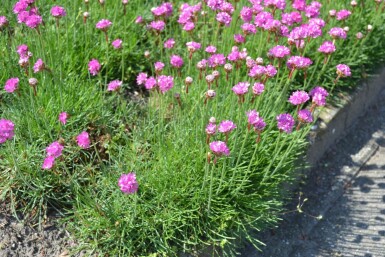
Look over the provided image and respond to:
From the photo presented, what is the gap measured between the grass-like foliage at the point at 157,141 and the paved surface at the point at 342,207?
0.89ft

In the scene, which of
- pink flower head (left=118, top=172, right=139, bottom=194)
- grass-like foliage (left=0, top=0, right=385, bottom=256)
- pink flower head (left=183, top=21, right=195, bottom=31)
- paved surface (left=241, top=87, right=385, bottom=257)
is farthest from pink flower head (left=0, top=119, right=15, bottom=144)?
paved surface (left=241, top=87, right=385, bottom=257)

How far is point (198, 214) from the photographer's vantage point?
9.61 ft

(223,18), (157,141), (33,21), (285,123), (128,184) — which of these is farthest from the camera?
(157,141)

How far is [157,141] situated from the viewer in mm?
3252

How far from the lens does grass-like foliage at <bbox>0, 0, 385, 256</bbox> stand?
279 centimetres

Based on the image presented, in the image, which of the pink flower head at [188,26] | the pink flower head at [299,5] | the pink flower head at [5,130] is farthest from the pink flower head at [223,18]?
the pink flower head at [5,130]

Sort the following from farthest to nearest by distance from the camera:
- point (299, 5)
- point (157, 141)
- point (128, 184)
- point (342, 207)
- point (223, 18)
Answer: point (342, 207) → point (299, 5) → point (157, 141) → point (223, 18) → point (128, 184)

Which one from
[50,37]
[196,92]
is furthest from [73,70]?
[196,92]

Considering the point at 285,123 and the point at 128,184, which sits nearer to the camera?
the point at 128,184

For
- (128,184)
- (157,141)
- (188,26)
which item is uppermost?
(188,26)

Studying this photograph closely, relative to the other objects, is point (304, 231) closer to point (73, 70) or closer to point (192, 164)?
point (192, 164)

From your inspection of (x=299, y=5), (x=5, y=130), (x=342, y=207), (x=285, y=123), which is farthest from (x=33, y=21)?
(x=342, y=207)

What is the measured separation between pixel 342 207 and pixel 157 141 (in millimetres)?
1330

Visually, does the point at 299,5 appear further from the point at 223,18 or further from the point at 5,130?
the point at 5,130
